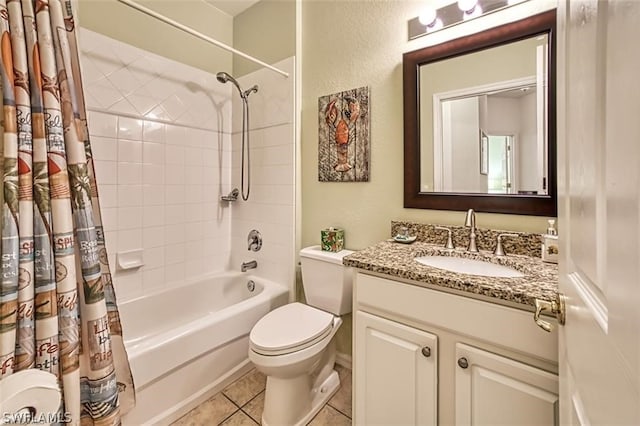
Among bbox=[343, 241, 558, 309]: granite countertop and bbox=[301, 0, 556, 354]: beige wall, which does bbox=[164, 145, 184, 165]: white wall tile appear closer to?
bbox=[301, 0, 556, 354]: beige wall

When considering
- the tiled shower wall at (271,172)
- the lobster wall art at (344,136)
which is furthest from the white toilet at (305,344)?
the lobster wall art at (344,136)

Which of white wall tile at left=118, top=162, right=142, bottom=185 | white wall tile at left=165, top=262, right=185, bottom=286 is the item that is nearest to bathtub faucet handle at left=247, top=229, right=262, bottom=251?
white wall tile at left=165, top=262, right=185, bottom=286

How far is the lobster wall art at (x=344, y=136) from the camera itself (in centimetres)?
175

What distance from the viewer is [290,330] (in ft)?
4.76

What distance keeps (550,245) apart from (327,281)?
1.04 m

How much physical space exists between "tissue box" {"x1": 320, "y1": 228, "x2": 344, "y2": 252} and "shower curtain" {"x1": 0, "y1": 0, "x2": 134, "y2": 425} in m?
1.11

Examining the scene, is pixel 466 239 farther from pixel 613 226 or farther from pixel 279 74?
pixel 279 74

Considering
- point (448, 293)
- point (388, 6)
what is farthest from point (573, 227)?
point (388, 6)

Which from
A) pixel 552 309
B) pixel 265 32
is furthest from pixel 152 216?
pixel 552 309

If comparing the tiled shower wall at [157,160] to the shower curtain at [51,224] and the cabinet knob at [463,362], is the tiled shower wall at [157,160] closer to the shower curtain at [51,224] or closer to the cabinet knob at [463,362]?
the shower curtain at [51,224]

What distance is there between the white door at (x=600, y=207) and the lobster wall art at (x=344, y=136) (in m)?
1.17

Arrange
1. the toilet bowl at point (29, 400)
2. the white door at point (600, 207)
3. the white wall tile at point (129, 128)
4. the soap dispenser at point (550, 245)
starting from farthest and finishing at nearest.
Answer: the white wall tile at point (129, 128), the soap dispenser at point (550, 245), the toilet bowl at point (29, 400), the white door at point (600, 207)

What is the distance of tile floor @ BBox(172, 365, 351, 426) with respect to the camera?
149 cm

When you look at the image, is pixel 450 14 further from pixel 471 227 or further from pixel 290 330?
pixel 290 330
